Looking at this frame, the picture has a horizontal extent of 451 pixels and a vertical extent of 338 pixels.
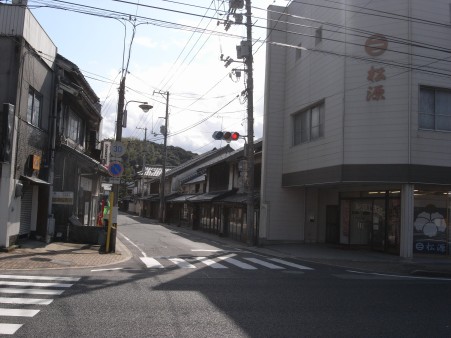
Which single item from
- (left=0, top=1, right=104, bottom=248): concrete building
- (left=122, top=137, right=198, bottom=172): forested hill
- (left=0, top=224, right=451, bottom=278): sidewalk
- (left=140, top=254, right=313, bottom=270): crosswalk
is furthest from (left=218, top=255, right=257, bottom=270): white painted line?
(left=122, top=137, right=198, bottom=172): forested hill

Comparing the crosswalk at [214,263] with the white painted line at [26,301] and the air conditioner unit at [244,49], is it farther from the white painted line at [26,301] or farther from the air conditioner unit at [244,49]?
the air conditioner unit at [244,49]

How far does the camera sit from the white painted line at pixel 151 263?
1412cm

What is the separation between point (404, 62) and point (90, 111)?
15794 millimetres

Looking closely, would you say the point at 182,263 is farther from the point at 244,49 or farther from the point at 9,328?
the point at 244,49

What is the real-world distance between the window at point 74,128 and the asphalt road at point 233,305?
1089cm

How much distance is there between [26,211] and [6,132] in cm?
451

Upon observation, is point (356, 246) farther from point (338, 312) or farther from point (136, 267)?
point (338, 312)

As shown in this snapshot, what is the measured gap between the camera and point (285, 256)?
19688 mm

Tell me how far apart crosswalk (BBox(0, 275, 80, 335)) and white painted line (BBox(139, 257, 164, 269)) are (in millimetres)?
3364

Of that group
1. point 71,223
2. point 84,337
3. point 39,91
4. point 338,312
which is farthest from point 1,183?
point 338,312

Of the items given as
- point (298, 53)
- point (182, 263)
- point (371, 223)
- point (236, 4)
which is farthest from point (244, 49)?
point (182, 263)

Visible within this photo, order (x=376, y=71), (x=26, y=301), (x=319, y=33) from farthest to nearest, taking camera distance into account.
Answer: (x=319, y=33)
(x=376, y=71)
(x=26, y=301)

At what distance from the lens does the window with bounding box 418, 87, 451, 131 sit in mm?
19406

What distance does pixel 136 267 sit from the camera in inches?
541
